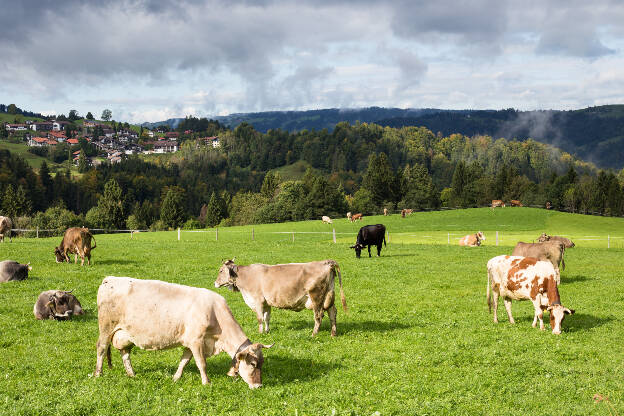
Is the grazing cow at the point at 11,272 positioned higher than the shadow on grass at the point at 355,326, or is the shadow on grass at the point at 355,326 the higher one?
the grazing cow at the point at 11,272

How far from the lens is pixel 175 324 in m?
10.2

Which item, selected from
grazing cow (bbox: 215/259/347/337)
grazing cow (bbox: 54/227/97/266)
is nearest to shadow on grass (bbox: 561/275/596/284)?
grazing cow (bbox: 215/259/347/337)

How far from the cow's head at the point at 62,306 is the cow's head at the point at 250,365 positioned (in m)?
9.27

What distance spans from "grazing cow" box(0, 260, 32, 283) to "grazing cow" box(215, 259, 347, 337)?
1366 centimetres

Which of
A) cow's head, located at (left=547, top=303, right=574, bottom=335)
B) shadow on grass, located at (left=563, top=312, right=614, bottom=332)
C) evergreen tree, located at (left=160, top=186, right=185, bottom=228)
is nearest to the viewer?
cow's head, located at (left=547, top=303, right=574, bottom=335)

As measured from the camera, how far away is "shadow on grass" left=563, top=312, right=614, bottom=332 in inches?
630

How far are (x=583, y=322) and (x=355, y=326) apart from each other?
820 cm

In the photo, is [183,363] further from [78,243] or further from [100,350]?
[78,243]

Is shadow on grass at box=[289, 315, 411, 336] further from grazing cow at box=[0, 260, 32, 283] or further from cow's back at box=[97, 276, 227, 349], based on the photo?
grazing cow at box=[0, 260, 32, 283]

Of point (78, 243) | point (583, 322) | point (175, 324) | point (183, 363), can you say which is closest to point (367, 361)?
point (183, 363)

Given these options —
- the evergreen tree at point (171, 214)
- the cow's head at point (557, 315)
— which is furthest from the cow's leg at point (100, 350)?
the evergreen tree at point (171, 214)

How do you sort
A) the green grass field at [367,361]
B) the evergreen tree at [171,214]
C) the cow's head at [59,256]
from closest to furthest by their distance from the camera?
the green grass field at [367,361] < the cow's head at [59,256] < the evergreen tree at [171,214]

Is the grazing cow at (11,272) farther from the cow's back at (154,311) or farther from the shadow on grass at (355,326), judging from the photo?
the cow's back at (154,311)

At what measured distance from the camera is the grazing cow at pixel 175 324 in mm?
10227
